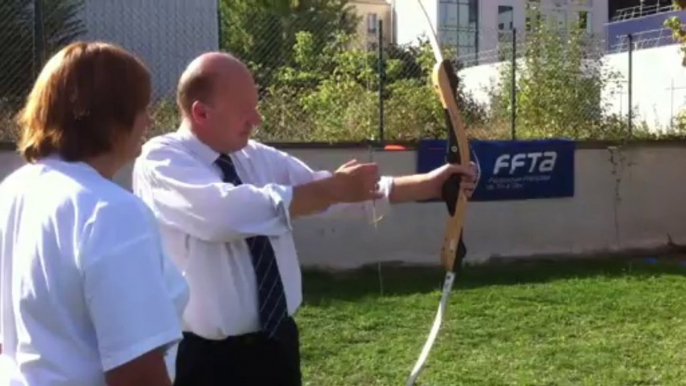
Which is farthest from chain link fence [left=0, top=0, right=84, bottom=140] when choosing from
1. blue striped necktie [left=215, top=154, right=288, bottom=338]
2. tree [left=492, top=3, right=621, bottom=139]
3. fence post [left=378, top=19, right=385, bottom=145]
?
blue striped necktie [left=215, top=154, right=288, bottom=338]

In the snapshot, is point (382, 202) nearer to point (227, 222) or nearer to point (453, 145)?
point (453, 145)

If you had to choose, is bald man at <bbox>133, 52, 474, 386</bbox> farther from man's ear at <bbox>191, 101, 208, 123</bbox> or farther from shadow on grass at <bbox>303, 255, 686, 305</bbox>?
shadow on grass at <bbox>303, 255, 686, 305</bbox>

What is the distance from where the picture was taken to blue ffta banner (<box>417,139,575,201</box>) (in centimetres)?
1047

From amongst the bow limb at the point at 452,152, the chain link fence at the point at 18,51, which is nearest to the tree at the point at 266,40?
the chain link fence at the point at 18,51

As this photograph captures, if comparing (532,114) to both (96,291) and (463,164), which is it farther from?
(96,291)

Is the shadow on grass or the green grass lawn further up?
the green grass lawn

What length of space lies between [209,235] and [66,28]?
30.9ft

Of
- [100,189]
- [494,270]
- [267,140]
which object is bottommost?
[494,270]

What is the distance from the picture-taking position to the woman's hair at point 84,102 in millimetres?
1805

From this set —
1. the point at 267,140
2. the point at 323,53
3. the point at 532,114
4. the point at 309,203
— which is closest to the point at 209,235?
the point at 309,203

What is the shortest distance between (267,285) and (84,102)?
43.1 inches

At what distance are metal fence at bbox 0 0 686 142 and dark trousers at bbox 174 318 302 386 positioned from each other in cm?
619

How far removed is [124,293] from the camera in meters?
1.71

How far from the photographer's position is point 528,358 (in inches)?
248
